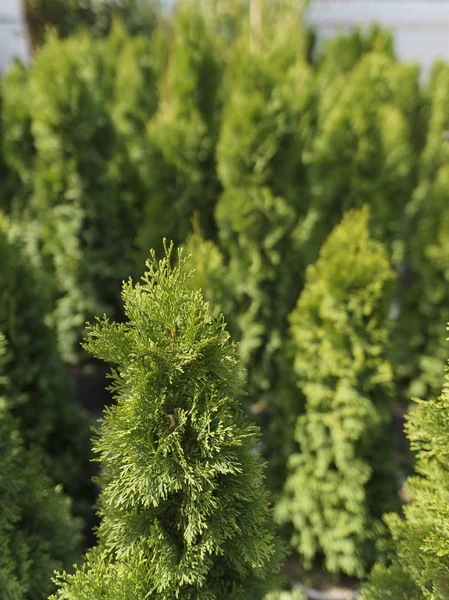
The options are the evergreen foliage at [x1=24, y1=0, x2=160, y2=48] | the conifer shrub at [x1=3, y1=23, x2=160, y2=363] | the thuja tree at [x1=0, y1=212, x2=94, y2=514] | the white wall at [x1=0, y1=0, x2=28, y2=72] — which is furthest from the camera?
the evergreen foliage at [x1=24, y1=0, x2=160, y2=48]

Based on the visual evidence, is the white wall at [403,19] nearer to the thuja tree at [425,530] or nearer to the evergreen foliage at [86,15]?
the evergreen foliage at [86,15]

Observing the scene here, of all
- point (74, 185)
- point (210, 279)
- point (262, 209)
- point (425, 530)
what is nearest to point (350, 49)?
point (262, 209)

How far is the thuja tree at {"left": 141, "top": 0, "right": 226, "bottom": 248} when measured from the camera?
643cm

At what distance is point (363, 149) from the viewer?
22.0 feet

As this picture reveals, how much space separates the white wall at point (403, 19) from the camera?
61.0 feet

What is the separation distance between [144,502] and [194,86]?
635 cm

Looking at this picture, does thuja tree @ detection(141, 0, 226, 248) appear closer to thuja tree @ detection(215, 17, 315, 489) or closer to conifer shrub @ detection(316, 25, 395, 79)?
thuja tree @ detection(215, 17, 315, 489)

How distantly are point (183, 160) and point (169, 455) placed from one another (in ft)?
17.5

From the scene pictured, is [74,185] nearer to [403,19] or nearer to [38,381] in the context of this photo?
[38,381]

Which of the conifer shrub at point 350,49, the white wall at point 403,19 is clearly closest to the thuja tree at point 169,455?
the conifer shrub at point 350,49

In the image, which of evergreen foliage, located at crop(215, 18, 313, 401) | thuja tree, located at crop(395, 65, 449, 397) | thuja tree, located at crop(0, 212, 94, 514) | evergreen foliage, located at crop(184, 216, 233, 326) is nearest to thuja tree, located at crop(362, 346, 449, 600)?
evergreen foliage, located at crop(184, 216, 233, 326)

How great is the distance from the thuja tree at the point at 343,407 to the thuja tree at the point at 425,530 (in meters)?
1.48

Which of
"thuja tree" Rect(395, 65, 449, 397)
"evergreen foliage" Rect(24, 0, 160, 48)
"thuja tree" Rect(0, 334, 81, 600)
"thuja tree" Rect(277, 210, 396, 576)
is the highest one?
"evergreen foliage" Rect(24, 0, 160, 48)

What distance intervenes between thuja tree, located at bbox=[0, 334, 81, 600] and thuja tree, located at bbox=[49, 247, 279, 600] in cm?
59
